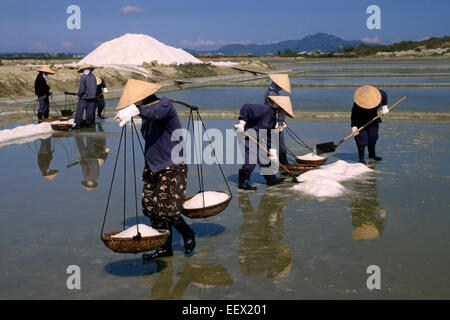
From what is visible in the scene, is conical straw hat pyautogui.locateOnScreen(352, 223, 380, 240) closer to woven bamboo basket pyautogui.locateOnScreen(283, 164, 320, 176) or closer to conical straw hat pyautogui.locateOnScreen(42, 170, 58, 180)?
woven bamboo basket pyautogui.locateOnScreen(283, 164, 320, 176)

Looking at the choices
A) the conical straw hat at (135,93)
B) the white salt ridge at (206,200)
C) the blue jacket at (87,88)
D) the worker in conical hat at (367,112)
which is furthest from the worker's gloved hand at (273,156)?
the blue jacket at (87,88)

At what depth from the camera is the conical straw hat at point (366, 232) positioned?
512 cm

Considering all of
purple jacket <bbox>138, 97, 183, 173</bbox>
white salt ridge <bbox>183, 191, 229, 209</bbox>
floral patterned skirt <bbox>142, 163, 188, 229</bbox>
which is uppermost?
purple jacket <bbox>138, 97, 183, 173</bbox>

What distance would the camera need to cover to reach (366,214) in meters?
5.88

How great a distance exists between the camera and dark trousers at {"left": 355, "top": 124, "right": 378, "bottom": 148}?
28.0 ft

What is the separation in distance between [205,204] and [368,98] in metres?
4.49

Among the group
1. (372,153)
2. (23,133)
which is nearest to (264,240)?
(372,153)

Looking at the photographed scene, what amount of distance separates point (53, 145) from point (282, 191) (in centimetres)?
599

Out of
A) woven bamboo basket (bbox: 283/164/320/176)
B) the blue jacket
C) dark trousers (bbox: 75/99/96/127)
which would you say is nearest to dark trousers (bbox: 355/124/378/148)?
woven bamboo basket (bbox: 283/164/320/176)

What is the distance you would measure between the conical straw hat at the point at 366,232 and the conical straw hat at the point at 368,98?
3341 mm

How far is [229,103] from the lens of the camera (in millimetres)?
19875

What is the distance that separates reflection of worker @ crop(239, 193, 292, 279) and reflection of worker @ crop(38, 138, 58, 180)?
11.0 feet
